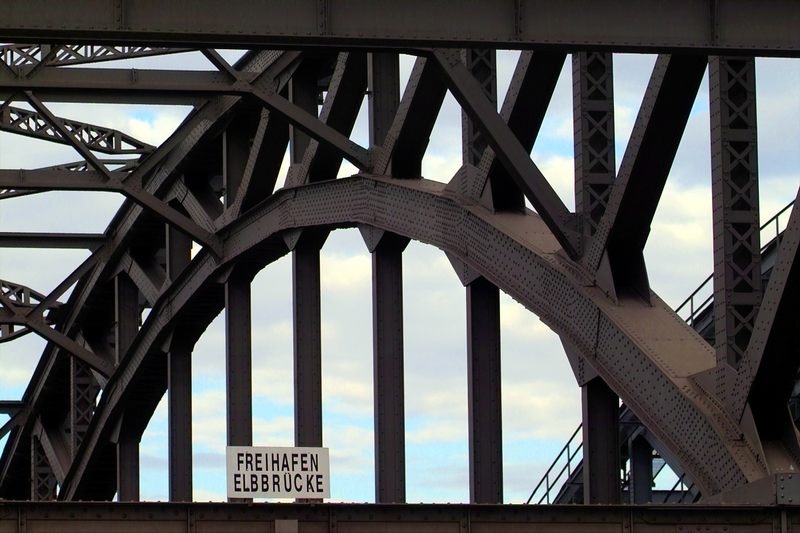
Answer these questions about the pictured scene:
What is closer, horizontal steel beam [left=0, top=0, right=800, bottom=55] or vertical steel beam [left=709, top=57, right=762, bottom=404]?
horizontal steel beam [left=0, top=0, right=800, bottom=55]

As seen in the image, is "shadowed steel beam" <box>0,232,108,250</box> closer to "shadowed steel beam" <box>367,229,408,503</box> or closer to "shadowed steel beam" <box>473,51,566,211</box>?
"shadowed steel beam" <box>367,229,408,503</box>

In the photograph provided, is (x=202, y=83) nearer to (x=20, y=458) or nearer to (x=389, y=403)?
(x=389, y=403)

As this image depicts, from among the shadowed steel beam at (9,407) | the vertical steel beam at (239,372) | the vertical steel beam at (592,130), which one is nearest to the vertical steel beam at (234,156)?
the vertical steel beam at (239,372)

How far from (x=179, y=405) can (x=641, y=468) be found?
28.9 ft

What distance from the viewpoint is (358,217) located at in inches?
1113

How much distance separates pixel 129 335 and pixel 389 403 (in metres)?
18.1

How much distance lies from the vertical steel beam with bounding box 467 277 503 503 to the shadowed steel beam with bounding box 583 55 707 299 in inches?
146

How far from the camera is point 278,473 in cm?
1939

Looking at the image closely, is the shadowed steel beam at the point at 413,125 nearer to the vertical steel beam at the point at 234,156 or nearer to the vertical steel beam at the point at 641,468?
the vertical steel beam at the point at 234,156

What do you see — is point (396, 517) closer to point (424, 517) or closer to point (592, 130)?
point (424, 517)

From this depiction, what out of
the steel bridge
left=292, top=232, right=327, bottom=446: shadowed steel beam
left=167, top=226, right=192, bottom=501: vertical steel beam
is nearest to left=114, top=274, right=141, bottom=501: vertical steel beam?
left=167, top=226, right=192, bottom=501: vertical steel beam

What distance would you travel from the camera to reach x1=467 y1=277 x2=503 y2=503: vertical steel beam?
26.4m

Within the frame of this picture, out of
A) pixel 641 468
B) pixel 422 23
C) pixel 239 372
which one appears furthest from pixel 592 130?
pixel 641 468

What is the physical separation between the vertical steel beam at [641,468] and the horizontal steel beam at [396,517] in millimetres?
16453
